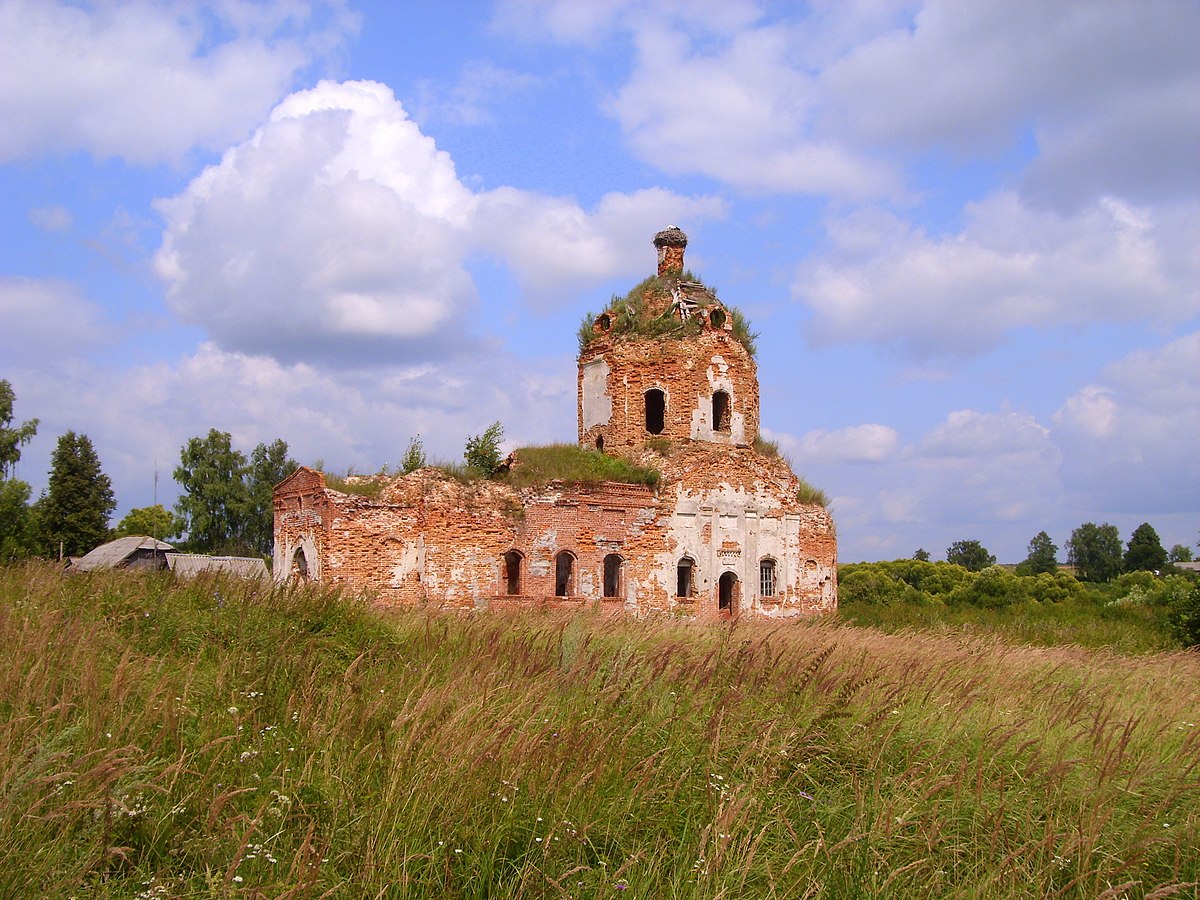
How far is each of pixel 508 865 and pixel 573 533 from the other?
684 inches

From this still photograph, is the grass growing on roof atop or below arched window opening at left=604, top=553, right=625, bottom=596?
atop

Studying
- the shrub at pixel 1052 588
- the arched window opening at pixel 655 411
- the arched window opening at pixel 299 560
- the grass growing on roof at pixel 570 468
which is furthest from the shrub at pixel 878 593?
the arched window opening at pixel 299 560

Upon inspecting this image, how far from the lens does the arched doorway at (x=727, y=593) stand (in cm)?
2234

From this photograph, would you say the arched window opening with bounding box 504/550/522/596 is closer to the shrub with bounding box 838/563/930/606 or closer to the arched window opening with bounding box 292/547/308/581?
the arched window opening with bounding box 292/547/308/581

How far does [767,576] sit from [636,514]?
4.05 metres

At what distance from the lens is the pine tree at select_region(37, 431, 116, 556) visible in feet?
128

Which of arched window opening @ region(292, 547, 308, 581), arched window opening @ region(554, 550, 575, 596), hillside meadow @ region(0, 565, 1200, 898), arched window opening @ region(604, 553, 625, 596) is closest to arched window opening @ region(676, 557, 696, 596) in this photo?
arched window opening @ region(604, 553, 625, 596)

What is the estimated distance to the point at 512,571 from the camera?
69.5ft

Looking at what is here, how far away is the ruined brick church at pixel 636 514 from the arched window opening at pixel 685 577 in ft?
0.10

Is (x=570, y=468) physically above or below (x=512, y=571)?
above

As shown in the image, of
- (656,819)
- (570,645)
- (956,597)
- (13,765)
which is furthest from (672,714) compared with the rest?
(956,597)

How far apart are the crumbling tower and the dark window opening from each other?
138 inches

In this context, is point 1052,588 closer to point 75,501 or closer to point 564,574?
point 564,574

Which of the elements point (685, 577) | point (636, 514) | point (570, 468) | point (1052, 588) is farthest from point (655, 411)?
point (1052, 588)
